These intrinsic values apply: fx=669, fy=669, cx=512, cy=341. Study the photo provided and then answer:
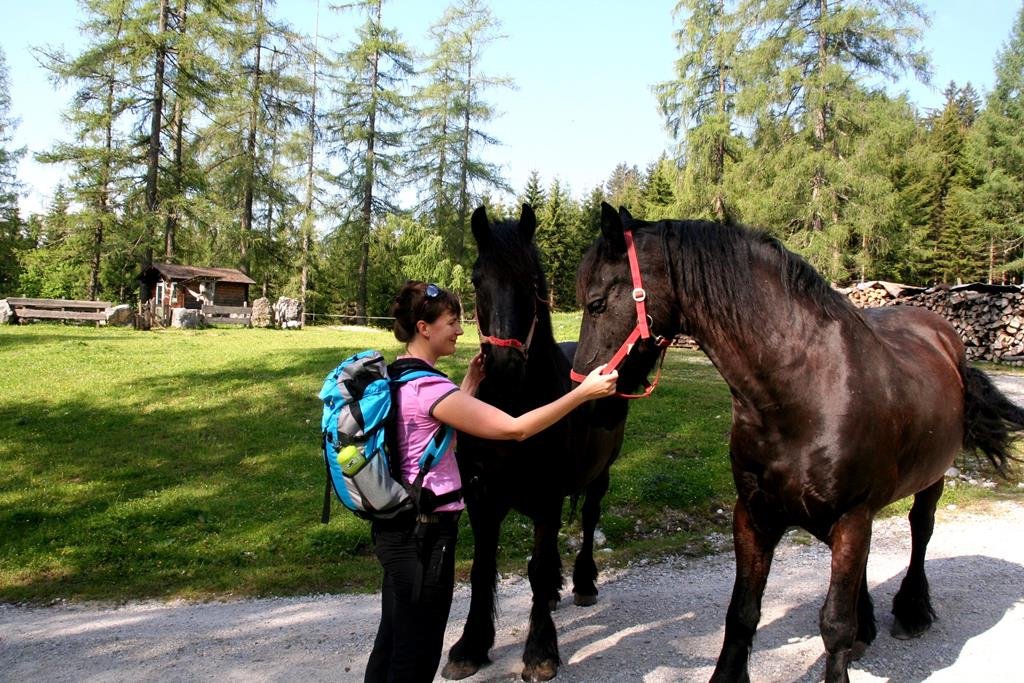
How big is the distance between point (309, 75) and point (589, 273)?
38.5 m

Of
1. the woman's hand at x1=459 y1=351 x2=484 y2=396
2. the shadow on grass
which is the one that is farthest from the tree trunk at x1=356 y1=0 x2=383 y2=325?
the woman's hand at x1=459 y1=351 x2=484 y2=396

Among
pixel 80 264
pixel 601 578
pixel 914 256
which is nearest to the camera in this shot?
pixel 601 578

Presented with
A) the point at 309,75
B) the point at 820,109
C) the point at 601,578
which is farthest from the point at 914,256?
the point at 601,578

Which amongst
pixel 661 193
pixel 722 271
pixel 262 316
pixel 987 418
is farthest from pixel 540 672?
pixel 661 193

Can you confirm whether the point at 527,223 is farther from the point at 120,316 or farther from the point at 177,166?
the point at 177,166

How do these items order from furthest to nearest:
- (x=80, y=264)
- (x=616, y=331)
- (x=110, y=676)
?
(x=80, y=264)
(x=110, y=676)
(x=616, y=331)

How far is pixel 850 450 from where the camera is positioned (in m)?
2.95

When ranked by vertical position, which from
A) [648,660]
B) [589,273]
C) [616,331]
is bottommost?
[648,660]

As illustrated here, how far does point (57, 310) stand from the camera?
25234mm

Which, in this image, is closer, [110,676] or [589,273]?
[589,273]

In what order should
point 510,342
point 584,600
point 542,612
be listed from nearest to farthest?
point 510,342, point 542,612, point 584,600

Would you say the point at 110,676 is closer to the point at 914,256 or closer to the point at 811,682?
the point at 811,682

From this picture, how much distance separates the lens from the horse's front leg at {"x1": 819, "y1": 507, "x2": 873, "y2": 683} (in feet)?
9.78

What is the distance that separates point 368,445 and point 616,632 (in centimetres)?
270
